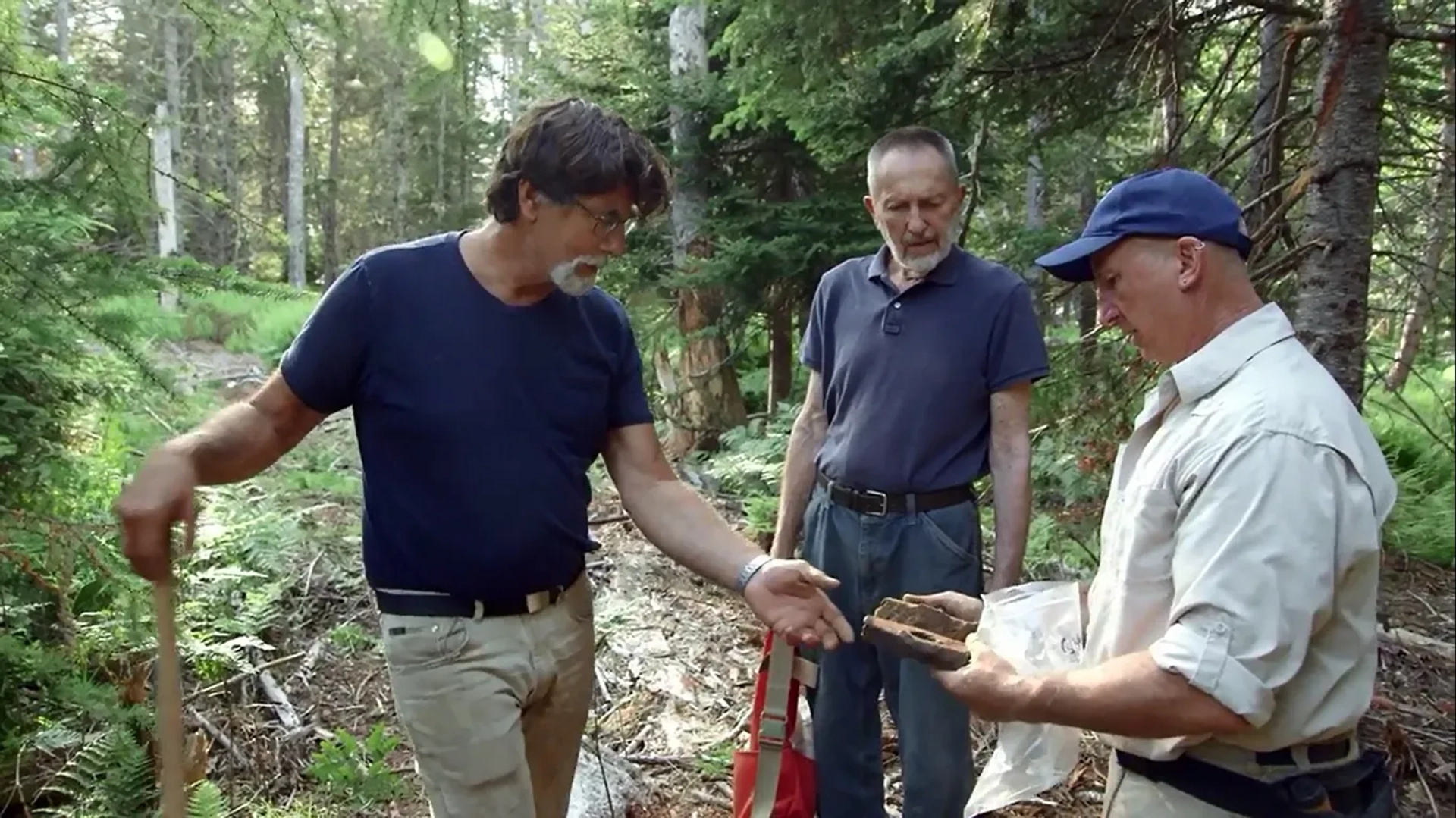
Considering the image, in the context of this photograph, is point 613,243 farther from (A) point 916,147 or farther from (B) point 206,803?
(B) point 206,803

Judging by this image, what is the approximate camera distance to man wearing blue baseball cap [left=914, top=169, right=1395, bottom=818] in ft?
5.63

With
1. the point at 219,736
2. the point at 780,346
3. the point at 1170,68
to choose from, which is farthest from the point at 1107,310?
the point at 780,346

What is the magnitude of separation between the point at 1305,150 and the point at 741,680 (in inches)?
153

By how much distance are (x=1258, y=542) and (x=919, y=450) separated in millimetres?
1628

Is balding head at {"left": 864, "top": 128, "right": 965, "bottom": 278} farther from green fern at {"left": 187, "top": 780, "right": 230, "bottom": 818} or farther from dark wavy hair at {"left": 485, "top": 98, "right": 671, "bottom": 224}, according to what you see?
green fern at {"left": 187, "top": 780, "right": 230, "bottom": 818}

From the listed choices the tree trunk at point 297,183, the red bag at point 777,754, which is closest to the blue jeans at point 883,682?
the red bag at point 777,754

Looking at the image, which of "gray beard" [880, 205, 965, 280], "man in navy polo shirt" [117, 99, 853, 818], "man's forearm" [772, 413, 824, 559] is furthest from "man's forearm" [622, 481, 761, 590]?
"gray beard" [880, 205, 965, 280]

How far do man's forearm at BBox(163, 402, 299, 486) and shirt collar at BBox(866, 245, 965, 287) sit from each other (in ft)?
6.57

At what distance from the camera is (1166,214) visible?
197cm

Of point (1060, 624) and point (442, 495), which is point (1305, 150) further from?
point (442, 495)

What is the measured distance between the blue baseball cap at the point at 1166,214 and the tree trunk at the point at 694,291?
7.09m

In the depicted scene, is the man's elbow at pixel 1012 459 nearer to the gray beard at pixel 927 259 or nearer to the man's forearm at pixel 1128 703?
the gray beard at pixel 927 259

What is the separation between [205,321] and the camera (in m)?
17.9

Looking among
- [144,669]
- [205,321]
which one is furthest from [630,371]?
[205,321]
